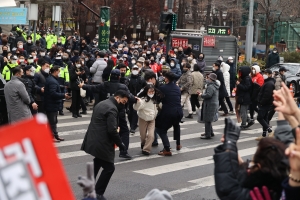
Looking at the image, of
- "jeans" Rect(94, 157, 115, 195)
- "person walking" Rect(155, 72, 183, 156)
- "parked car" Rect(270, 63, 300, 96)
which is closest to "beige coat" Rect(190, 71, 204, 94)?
"person walking" Rect(155, 72, 183, 156)

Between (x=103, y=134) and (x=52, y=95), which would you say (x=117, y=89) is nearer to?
(x=52, y=95)

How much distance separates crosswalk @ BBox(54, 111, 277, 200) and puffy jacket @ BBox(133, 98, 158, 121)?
0.78 m

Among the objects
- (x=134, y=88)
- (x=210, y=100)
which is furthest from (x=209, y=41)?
(x=210, y=100)

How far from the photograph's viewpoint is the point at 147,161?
12.7 metres

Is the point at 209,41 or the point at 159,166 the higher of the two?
the point at 209,41

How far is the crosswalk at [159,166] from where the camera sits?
33.7ft

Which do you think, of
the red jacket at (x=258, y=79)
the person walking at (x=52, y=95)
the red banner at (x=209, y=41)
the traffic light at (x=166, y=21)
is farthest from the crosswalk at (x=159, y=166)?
the red banner at (x=209, y=41)

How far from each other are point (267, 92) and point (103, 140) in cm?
724

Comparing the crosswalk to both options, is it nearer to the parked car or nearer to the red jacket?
the red jacket

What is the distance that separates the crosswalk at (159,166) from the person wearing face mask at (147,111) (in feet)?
1.09

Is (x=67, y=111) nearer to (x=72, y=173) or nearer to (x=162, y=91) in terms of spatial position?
(x=162, y=91)

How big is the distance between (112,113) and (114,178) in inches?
80.4

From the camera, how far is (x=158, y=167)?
12.2 meters

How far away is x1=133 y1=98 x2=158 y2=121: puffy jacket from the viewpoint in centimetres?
1306
